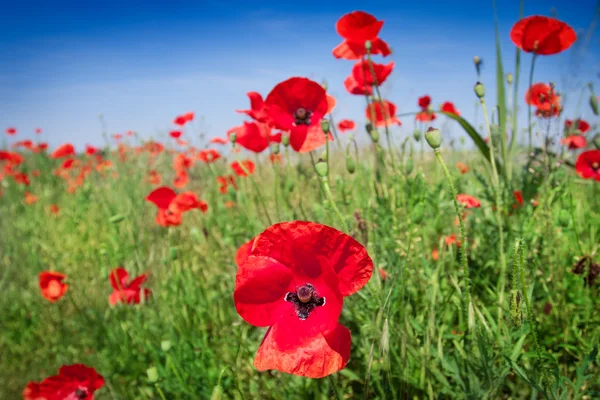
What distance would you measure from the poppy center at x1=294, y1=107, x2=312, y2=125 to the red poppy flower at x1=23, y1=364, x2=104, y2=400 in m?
1.30

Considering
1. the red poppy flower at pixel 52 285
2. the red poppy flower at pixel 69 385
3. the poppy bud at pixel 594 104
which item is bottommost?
the red poppy flower at pixel 69 385

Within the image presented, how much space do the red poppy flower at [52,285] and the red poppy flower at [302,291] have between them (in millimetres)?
1842

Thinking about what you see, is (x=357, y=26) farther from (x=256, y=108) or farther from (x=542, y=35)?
(x=542, y=35)

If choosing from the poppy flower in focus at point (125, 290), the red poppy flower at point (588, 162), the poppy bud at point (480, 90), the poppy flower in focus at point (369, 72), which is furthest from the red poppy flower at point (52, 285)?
the red poppy flower at point (588, 162)

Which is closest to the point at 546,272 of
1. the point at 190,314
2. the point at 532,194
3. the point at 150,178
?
the point at 532,194

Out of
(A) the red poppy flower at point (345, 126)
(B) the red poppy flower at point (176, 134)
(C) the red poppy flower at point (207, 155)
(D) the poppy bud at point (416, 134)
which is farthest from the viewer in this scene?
(B) the red poppy flower at point (176, 134)

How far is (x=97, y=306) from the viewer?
2.54 metres

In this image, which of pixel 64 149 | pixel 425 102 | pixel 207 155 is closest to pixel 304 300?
pixel 207 155

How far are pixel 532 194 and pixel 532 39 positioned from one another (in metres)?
0.75

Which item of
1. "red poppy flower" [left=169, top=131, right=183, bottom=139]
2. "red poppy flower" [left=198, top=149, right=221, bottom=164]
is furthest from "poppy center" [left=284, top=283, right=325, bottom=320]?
"red poppy flower" [left=169, top=131, right=183, bottom=139]

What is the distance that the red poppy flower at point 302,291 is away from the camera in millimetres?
783

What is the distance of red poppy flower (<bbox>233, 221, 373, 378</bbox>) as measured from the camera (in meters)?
0.78

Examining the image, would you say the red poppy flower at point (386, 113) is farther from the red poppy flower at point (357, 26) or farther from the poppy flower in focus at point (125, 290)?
the poppy flower in focus at point (125, 290)

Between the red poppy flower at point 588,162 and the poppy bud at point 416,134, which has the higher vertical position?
the poppy bud at point 416,134
